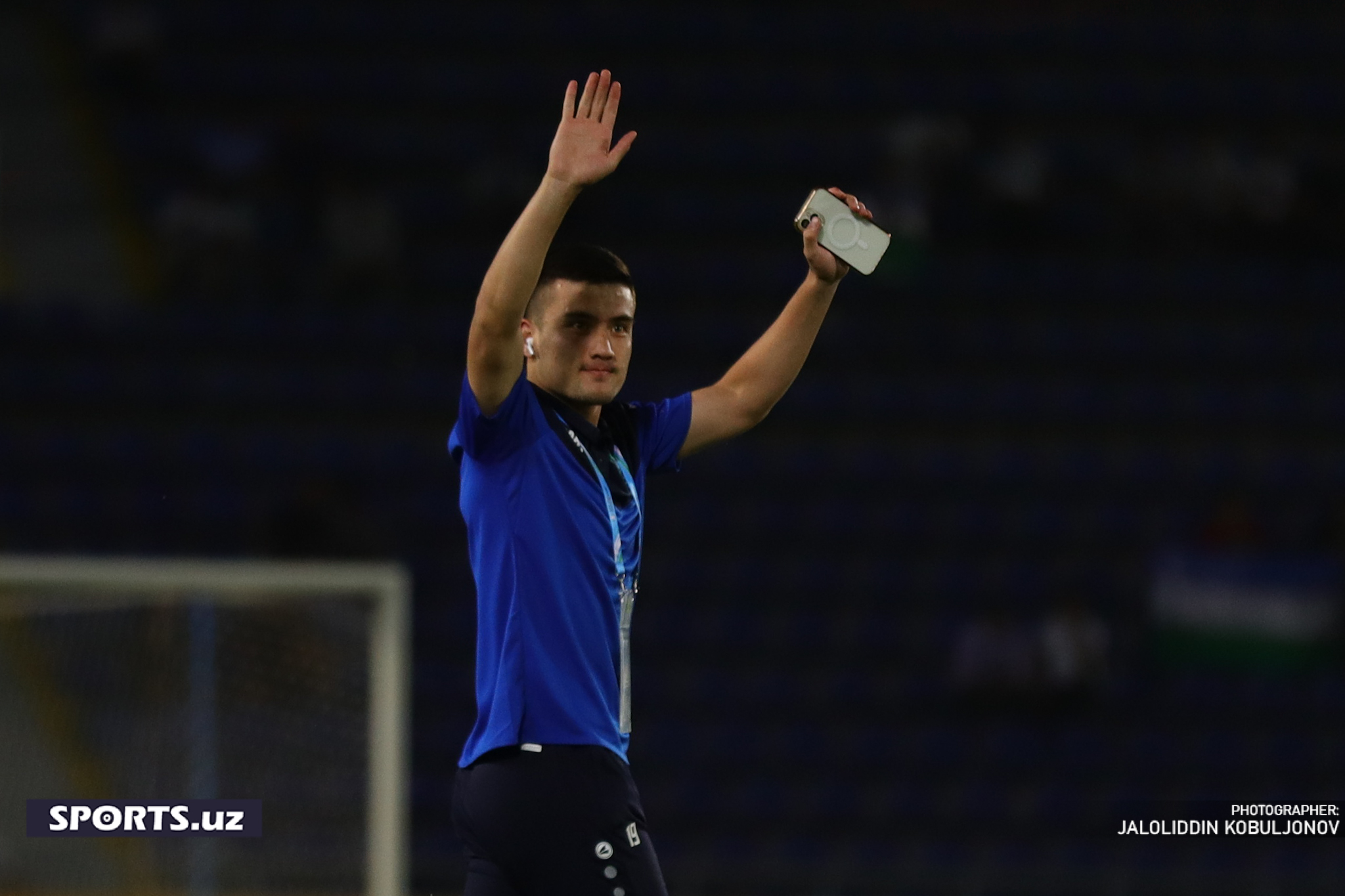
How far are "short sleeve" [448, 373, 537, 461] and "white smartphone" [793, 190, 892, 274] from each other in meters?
0.79

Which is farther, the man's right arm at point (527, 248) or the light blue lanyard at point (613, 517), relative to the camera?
the light blue lanyard at point (613, 517)

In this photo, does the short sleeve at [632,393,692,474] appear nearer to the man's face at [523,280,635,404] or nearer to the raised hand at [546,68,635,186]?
the man's face at [523,280,635,404]

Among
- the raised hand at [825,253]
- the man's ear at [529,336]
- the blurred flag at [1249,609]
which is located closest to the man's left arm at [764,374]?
the raised hand at [825,253]

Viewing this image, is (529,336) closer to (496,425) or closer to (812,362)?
(496,425)

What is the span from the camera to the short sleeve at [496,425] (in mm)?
2969

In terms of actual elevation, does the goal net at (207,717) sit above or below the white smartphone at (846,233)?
below

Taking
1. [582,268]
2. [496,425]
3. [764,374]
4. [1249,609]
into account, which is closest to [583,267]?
[582,268]

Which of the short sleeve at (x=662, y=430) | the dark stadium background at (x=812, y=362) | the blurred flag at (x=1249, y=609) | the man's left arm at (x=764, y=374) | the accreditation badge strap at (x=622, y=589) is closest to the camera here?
the accreditation badge strap at (x=622, y=589)

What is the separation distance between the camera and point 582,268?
3172 mm

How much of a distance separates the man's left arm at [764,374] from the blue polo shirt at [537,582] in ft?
1.96

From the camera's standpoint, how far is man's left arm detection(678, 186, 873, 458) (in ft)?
12.0

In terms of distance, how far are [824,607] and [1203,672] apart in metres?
2.41

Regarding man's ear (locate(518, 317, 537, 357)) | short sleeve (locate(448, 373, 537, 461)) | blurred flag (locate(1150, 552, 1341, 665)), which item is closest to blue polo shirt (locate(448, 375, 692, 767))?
short sleeve (locate(448, 373, 537, 461))

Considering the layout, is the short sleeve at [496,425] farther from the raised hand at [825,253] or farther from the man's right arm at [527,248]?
the raised hand at [825,253]
